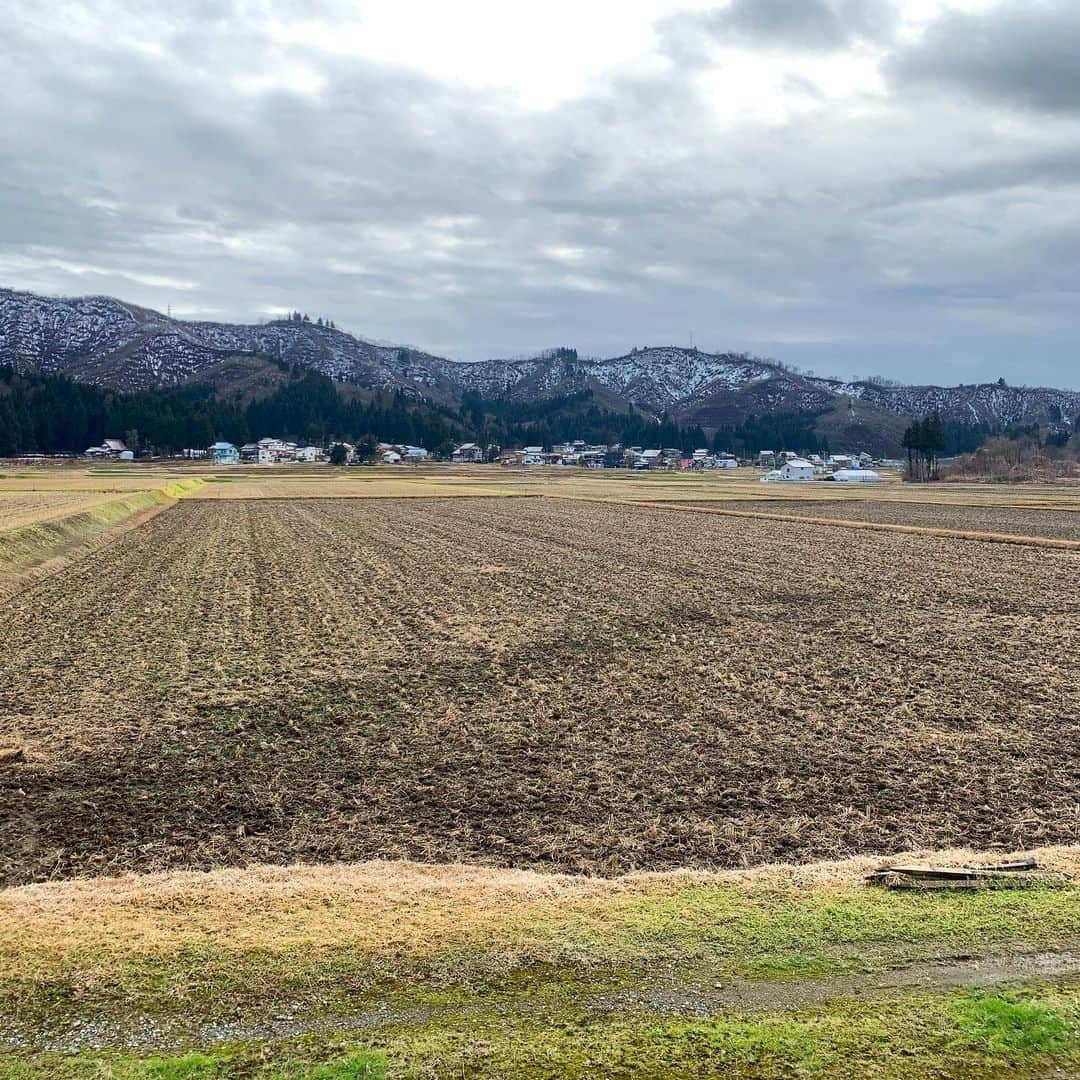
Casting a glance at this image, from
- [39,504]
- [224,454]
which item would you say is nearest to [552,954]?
[39,504]

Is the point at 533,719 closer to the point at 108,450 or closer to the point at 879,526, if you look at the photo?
the point at 879,526

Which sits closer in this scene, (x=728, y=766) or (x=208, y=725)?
(x=728, y=766)

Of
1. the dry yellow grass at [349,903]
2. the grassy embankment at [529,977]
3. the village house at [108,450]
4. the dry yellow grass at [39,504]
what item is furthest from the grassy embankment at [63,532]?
the village house at [108,450]

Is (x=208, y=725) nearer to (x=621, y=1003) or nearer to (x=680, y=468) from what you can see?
(x=621, y=1003)

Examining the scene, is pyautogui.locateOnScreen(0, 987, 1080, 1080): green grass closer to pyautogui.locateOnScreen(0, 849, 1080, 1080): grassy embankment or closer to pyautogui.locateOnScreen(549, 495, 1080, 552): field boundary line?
pyautogui.locateOnScreen(0, 849, 1080, 1080): grassy embankment

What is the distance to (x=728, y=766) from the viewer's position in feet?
31.1

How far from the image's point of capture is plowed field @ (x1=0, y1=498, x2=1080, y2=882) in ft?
25.8

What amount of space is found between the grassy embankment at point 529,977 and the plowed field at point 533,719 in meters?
0.99

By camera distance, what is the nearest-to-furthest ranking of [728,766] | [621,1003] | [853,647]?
[621,1003]
[728,766]
[853,647]

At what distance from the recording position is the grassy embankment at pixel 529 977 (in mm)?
4410

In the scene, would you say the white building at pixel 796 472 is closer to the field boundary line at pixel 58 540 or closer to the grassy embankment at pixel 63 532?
the grassy embankment at pixel 63 532

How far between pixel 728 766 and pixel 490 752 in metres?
2.63

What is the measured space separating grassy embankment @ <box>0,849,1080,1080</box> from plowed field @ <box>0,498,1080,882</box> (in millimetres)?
991

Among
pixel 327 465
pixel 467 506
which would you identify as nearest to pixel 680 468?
pixel 327 465
